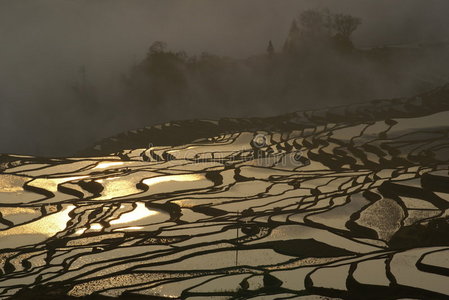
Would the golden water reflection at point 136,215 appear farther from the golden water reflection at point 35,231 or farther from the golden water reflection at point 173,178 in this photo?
the golden water reflection at point 173,178

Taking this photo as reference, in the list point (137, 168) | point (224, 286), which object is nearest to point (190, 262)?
point (224, 286)

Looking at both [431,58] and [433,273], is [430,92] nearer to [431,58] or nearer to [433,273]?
[431,58]

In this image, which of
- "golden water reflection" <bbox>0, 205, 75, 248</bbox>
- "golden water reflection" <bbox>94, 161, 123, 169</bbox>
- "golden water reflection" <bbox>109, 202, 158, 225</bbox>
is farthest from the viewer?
"golden water reflection" <bbox>94, 161, 123, 169</bbox>

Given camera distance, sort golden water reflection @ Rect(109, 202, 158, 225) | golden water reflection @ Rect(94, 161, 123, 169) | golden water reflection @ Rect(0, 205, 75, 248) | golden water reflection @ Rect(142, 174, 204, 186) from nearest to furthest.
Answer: golden water reflection @ Rect(0, 205, 75, 248), golden water reflection @ Rect(109, 202, 158, 225), golden water reflection @ Rect(142, 174, 204, 186), golden water reflection @ Rect(94, 161, 123, 169)

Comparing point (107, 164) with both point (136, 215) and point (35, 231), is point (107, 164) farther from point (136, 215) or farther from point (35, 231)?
point (35, 231)

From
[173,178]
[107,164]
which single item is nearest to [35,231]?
[173,178]

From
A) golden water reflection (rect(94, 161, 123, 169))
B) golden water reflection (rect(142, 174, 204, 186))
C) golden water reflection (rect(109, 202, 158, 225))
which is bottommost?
golden water reflection (rect(109, 202, 158, 225))

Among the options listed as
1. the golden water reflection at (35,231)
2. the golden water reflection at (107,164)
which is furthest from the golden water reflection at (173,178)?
the golden water reflection at (35,231)

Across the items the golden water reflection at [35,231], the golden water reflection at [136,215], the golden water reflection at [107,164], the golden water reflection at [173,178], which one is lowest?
the golden water reflection at [35,231]

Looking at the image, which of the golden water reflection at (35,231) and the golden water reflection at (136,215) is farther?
the golden water reflection at (136,215)

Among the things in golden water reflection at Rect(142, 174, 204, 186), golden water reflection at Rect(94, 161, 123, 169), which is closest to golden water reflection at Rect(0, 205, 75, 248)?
golden water reflection at Rect(142, 174, 204, 186)

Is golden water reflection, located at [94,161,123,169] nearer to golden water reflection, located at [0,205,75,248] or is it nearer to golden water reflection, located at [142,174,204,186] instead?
golden water reflection, located at [142,174,204,186]
